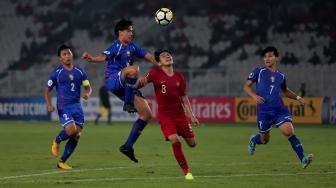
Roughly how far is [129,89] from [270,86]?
2.87 m

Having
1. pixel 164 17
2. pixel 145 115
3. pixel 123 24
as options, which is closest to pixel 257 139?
pixel 145 115

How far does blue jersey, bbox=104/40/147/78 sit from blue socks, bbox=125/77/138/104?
0.45 metres

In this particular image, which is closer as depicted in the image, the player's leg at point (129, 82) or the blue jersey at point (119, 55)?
the player's leg at point (129, 82)

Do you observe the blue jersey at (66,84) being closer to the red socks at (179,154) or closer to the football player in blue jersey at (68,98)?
the football player in blue jersey at (68,98)

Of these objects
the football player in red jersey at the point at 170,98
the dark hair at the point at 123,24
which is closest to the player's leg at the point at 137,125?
the dark hair at the point at 123,24

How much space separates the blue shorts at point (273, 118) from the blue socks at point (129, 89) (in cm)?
273

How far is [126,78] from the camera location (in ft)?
48.8

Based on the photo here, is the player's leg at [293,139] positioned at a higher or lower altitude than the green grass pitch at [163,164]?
higher

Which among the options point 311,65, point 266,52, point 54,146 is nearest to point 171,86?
point 266,52

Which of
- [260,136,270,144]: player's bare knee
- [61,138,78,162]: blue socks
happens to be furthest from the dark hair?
[260,136,270,144]: player's bare knee

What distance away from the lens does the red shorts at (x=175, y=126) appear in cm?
1307

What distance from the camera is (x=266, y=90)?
1597 centimetres

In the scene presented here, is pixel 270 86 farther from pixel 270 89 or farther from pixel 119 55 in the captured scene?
pixel 119 55

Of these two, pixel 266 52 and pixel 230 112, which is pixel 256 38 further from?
pixel 266 52
